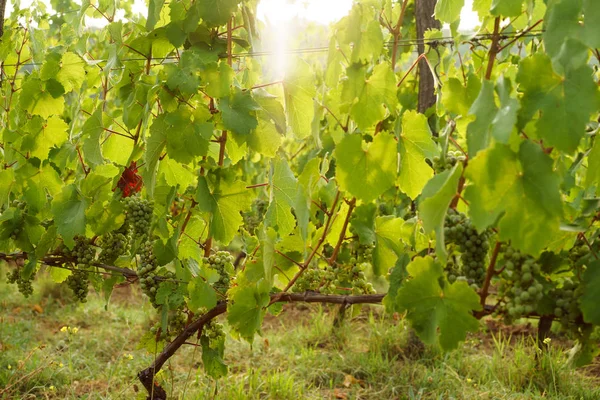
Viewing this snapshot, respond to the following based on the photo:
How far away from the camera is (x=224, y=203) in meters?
1.87

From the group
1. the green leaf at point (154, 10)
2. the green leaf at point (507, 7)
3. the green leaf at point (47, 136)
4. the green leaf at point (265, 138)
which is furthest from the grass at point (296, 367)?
the green leaf at point (507, 7)

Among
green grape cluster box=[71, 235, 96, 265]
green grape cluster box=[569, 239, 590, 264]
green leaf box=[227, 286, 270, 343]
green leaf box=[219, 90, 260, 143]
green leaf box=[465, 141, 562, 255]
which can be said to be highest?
green leaf box=[219, 90, 260, 143]

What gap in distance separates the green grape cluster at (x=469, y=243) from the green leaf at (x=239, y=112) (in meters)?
0.74

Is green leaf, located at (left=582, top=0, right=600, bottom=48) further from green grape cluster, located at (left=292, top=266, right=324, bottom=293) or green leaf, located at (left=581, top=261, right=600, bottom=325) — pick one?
green grape cluster, located at (left=292, top=266, right=324, bottom=293)

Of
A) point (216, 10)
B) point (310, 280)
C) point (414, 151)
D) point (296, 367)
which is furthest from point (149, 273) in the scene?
point (296, 367)

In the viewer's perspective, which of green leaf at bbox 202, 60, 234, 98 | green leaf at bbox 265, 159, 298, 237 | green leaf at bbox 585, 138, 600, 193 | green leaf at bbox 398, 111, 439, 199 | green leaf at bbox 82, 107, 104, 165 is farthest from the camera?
green leaf at bbox 82, 107, 104, 165

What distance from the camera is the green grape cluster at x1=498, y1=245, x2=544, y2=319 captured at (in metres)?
1.13

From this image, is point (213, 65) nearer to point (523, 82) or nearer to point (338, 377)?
point (523, 82)

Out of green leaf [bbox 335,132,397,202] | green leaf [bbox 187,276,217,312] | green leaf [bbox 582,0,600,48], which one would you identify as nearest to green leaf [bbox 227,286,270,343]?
green leaf [bbox 187,276,217,312]

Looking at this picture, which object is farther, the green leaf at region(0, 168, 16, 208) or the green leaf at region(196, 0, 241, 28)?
the green leaf at region(0, 168, 16, 208)

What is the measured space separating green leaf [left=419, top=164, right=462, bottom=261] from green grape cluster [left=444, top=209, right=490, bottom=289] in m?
0.17

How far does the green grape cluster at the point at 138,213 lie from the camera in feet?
6.44

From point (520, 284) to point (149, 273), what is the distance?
4.27 ft

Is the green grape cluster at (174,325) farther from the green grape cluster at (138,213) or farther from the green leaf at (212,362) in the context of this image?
the green grape cluster at (138,213)
